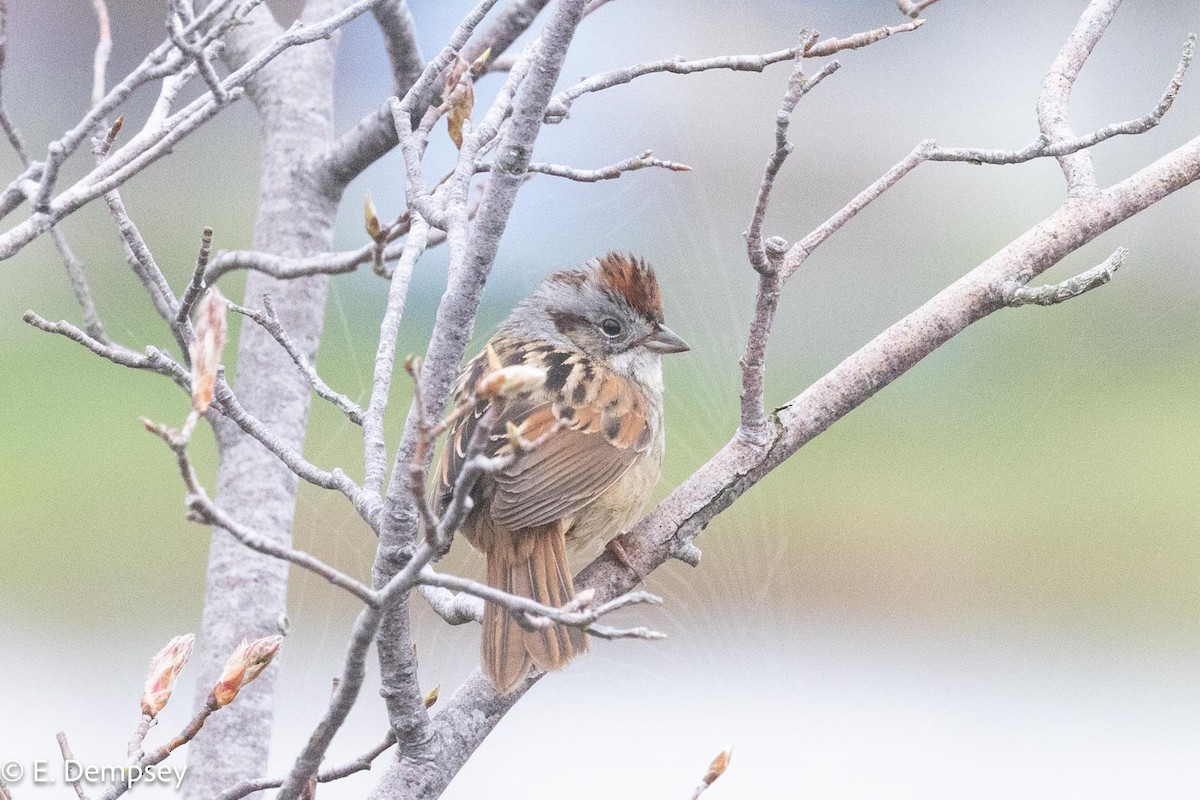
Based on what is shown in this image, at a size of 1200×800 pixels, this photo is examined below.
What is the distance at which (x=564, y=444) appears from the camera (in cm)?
226

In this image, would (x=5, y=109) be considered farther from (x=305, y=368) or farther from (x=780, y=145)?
(x=780, y=145)

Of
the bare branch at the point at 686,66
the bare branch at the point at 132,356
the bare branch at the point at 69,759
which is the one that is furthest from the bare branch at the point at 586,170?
the bare branch at the point at 69,759

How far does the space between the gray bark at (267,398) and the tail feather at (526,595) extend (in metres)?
0.37

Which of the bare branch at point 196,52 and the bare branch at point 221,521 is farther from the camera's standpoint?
the bare branch at point 196,52

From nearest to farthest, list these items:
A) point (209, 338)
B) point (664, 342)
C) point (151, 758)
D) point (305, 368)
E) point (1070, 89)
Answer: point (209, 338) < point (151, 758) < point (305, 368) < point (1070, 89) < point (664, 342)

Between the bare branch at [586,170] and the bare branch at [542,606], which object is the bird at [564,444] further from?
the bare branch at [542,606]

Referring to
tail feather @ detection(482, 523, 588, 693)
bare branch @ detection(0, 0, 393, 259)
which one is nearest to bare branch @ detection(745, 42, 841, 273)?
bare branch @ detection(0, 0, 393, 259)

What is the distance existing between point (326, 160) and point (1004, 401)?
3.14 m

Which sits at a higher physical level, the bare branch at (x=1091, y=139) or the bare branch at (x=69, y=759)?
the bare branch at (x=1091, y=139)

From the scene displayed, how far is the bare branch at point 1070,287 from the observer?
154 cm

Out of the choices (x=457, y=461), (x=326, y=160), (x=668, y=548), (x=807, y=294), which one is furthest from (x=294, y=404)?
(x=807, y=294)

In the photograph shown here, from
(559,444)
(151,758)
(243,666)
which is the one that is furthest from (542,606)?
(559,444)

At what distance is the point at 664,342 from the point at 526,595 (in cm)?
78

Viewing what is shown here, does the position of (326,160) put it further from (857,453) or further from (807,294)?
(857,453)
